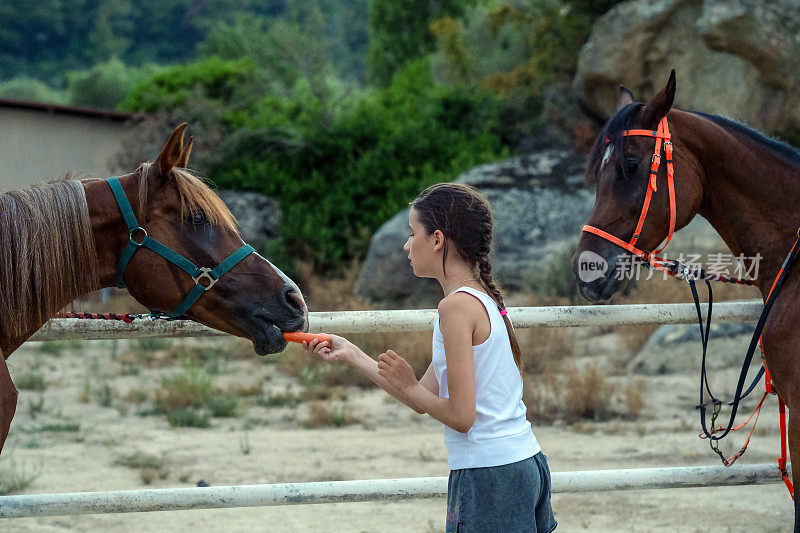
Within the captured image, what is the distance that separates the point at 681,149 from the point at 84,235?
2006mm

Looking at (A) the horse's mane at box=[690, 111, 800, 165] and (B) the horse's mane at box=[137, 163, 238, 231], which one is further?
(A) the horse's mane at box=[690, 111, 800, 165]

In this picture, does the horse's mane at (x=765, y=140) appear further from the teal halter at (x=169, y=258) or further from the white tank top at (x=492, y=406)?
the teal halter at (x=169, y=258)

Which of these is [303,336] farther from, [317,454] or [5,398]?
[317,454]

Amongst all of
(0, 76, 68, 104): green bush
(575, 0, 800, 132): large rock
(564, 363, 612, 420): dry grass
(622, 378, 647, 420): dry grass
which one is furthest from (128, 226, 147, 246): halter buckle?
(0, 76, 68, 104): green bush

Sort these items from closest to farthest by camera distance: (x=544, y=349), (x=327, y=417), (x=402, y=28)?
(x=327, y=417)
(x=544, y=349)
(x=402, y=28)

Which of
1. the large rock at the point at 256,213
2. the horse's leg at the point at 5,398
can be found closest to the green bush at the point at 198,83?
the large rock at the point at 256,213

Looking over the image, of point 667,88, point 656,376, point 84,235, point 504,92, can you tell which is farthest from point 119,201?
point 504,92

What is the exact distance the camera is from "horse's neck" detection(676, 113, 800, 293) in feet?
9.02

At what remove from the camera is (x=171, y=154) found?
2225mm

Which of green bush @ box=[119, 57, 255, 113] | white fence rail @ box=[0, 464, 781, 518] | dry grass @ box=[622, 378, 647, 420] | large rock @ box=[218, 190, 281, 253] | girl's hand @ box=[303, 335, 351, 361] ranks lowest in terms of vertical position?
large rock @ box=[218, 190, 281, 253]

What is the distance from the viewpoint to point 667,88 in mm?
2732

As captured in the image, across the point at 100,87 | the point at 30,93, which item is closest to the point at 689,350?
the point at 100,87

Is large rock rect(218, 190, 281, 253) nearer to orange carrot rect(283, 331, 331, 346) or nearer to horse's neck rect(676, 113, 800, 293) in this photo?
horse's neck rect(676, 113, 800, 293)

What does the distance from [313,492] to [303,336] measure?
80cm
